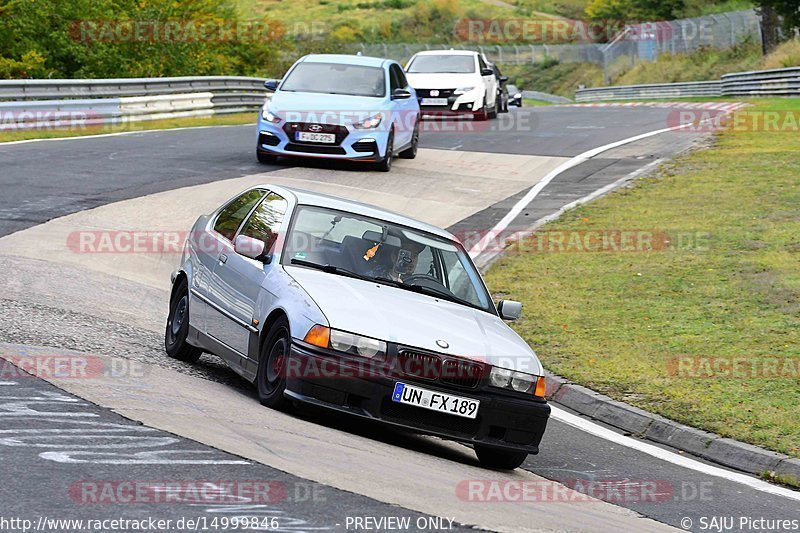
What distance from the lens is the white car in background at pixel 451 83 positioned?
31.3 m

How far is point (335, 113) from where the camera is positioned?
21062 mm

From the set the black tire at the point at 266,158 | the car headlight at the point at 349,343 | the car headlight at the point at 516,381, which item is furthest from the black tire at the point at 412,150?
the car headlight at the point at 349,343

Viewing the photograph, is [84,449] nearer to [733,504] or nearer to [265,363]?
[265,363]

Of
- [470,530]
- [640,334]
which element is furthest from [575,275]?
[470,530]

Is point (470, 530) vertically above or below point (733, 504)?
above

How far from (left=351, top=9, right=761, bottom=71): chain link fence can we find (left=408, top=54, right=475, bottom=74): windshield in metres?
20.2

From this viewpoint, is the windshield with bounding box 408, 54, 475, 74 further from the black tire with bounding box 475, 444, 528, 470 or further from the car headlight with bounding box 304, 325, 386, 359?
the car headlight with bounding box 304, 325, 386, 359

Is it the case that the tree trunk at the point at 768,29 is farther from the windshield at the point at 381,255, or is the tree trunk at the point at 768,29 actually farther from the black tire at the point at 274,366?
the black tire at the point at 274,366

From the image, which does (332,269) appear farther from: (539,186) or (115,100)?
(115,100)

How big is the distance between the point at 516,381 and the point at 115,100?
23194 mm

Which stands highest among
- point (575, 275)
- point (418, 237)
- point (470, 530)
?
point (418, 237)

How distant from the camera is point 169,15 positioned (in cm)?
4966

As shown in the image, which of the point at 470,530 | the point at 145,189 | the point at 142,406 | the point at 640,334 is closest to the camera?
the point at 470,530

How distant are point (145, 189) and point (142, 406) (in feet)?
36.1
